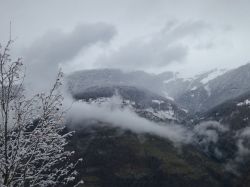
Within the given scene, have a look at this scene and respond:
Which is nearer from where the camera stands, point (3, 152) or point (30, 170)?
point (3, 152)

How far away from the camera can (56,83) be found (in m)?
21.1

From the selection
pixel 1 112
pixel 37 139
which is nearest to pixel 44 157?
pixel 37 139

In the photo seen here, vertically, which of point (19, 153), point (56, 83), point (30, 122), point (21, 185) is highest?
point (56, 83)

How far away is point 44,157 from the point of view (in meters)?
22.3

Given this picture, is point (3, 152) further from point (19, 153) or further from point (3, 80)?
point (3, 80)

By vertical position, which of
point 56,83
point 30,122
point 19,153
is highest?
point 56,83

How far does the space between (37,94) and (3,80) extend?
1.74m

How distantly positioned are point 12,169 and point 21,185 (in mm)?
910

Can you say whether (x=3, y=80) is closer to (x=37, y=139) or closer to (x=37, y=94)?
(x=37, y=94)

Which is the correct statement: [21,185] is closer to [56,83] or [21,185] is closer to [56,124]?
[56,124]

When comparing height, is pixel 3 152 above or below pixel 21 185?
above

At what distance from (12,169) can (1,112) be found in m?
2.85

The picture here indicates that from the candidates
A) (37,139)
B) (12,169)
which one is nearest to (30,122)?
(37,139)

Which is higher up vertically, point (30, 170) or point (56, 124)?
point (56, 124)
